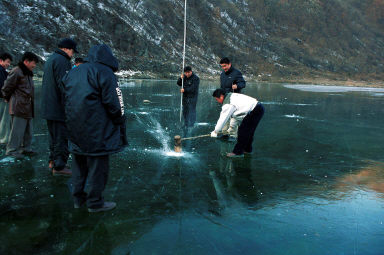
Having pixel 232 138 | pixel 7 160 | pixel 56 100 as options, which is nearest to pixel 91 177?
pixel 56 100

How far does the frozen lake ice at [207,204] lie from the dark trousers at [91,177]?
7.5 inches

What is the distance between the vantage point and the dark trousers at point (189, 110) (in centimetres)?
983

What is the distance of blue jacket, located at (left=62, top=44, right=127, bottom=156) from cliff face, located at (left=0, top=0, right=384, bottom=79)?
103 ft

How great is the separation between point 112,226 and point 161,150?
11.6ft

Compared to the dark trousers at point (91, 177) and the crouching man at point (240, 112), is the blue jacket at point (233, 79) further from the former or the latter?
the dark trousers at point (91, 177)

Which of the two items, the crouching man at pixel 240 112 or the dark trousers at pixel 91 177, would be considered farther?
the crouching man at pixel 240 112

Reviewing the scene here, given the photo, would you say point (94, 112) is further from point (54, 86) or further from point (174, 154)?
point (174, 154)

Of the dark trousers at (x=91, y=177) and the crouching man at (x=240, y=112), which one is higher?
the crouching man at (x=240, y=112)

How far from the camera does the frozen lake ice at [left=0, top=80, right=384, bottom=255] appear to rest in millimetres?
3309

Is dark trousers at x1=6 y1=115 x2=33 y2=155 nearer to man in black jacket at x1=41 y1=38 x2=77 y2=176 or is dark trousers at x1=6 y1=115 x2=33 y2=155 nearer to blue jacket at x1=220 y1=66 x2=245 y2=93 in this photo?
man in black jacket at x1=41 y1=38 x2=77 y2=176

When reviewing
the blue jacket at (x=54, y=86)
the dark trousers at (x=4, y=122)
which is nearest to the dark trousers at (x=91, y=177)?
the blue jacket at (x=54, y=86)

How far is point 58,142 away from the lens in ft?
16.6

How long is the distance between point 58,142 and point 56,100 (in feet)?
2.19

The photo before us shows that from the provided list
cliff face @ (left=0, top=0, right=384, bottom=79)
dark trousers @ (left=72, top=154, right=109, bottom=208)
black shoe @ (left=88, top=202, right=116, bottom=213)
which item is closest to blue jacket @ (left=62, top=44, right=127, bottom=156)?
dark trousers @ (left=72, top=154, right=109, bottom=208)
